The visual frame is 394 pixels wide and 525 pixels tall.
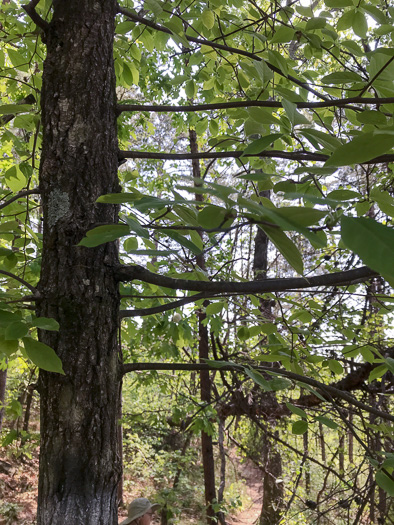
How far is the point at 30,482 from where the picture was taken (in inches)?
319

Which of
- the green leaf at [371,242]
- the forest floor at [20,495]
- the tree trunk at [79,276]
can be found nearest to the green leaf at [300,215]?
the green leaf at [371,242]

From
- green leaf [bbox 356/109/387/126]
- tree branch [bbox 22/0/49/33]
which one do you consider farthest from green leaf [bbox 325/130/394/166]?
tree branch [bbox 22/0/49/33]

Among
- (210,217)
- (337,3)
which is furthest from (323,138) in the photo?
(337,3)

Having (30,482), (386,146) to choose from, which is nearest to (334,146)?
(386,146)

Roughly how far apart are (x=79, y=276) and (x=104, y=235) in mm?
395

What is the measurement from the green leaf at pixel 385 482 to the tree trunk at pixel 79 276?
60 centimetres

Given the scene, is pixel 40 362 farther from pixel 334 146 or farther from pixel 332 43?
pixel 332 43

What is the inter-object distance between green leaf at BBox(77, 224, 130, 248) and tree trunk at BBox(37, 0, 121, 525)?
1.22ft

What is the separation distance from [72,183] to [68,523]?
766mm

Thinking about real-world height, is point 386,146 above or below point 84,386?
above

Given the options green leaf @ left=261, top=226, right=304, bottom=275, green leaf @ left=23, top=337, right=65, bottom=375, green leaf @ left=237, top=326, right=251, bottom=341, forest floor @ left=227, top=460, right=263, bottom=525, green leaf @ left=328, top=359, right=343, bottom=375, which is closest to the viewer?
green leaf @ left=261, top=226, right=304, bottom=275

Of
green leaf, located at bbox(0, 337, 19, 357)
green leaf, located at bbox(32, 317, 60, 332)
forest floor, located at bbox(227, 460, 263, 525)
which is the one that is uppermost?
green leaf, located at bbox(32, 317, 60, 332)

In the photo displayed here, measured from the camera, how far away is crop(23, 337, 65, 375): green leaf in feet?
2.36

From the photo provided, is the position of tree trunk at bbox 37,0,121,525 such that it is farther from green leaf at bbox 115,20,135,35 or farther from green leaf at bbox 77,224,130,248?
green leaf at bbox 77,224,130,248
